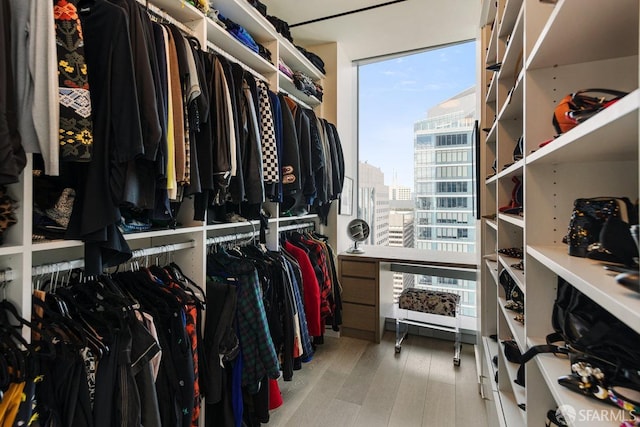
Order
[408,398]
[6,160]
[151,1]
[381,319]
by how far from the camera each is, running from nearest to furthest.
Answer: [6,160]
[151,1]
[408,398]
[381,319]

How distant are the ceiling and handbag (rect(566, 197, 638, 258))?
2315 millimetres

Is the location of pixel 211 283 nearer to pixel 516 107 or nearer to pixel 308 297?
pixel 308 297

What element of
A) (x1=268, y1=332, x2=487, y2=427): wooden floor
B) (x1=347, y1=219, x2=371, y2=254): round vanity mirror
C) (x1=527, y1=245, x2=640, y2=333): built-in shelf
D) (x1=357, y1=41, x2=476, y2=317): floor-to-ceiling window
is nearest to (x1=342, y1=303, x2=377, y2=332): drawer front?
(x1=268, y1=332, x2=487, y2=427): wooden floor

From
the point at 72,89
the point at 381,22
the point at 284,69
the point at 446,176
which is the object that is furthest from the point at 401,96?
the point at 72,89

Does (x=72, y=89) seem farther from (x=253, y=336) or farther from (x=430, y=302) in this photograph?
(x=430, y=302)

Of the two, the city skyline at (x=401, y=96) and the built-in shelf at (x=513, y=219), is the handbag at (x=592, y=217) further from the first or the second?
the city skyline at (x=401, y=96)

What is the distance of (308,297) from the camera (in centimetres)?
228

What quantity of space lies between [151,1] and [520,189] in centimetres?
195

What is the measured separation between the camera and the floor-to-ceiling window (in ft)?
9.95

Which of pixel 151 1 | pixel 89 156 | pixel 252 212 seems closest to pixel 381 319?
pixel 252 212

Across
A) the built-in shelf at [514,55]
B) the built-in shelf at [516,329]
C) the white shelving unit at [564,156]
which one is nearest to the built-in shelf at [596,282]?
the white shelving unit at [564,156]

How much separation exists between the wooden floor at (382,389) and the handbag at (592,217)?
5.02 feet

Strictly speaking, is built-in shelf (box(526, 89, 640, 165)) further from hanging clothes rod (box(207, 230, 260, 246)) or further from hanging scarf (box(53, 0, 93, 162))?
hanging clothes rod (box(207, 230, 260, 246))

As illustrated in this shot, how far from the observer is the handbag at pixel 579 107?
665 millimetres
